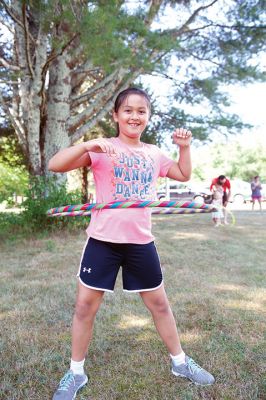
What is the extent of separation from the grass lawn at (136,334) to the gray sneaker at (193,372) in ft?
0.14

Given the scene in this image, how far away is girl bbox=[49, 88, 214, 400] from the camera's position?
204cm

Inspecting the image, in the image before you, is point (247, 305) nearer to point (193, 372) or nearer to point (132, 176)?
point (193, 372)

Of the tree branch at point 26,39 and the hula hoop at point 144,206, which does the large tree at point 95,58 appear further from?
the hula hoop at point 144,206

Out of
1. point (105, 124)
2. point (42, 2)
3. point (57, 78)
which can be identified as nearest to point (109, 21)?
point (42, 2)

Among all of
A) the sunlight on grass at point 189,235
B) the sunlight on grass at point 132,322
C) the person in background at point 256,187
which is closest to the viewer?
the sunlight on grass at point 132,322

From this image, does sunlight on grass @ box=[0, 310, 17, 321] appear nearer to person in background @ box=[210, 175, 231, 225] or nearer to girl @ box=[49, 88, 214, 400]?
girl @ box=[49, 88, 214, 400]

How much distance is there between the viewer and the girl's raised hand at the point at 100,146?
1884mm

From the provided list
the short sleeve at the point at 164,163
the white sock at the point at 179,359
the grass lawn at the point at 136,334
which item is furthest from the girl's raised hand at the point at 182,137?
the grass lawn at the point at 136,334

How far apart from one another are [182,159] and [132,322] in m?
1.57

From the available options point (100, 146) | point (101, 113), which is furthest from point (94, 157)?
point (101, 113)

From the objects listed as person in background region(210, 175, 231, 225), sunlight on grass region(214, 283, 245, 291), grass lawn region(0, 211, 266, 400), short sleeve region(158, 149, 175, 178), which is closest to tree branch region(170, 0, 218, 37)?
person in background region(210, 175, 231, 225)

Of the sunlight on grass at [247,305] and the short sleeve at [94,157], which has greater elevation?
the short sleeve at [94,157]

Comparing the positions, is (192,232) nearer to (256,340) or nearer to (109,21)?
(109,21)

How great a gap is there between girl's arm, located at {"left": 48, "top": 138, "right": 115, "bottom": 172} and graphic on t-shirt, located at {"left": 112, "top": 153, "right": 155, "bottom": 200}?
0.11 m
